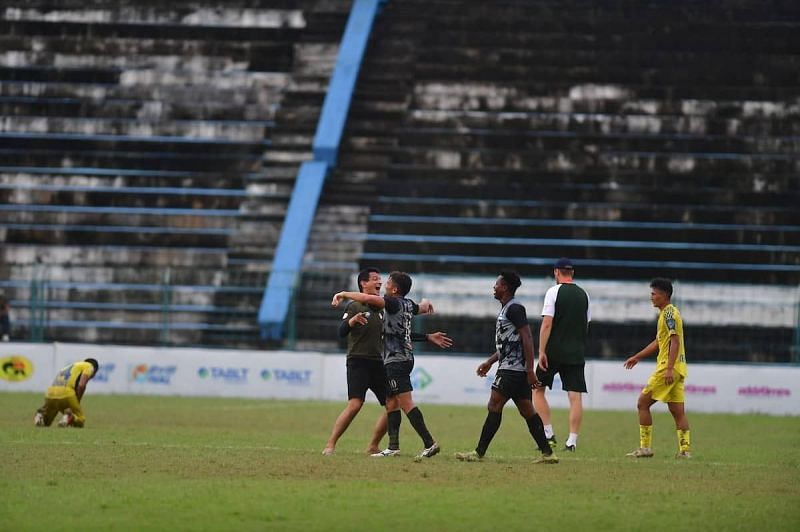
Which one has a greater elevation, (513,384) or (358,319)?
(358,319)

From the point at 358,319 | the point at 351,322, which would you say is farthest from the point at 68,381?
the point at 358,319

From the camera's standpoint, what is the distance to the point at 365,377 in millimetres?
15008

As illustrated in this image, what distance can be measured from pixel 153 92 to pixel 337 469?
1048 inches

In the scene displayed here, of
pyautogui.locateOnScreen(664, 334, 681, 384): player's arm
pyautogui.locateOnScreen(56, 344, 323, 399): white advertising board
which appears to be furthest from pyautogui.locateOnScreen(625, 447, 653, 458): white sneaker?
pyautogui.locateOnScreen(56, 344, 323, 399): white advertising board

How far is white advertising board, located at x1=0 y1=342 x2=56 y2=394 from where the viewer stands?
92.1 ft

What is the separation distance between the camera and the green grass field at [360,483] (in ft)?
33.4

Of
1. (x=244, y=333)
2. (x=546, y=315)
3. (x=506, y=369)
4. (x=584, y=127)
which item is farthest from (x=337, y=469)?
(x=584, y=127)

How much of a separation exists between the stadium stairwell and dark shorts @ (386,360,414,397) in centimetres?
1443

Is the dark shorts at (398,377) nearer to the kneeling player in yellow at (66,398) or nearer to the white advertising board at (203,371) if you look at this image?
the kneeling player in yellow at (66,398)

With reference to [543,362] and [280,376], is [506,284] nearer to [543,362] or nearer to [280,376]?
[543,362]

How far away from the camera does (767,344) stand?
27.8 m

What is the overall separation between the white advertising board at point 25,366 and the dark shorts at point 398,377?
1470cm

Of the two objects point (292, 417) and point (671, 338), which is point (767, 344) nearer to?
point (292, 417)

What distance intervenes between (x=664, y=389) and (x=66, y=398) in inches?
287
